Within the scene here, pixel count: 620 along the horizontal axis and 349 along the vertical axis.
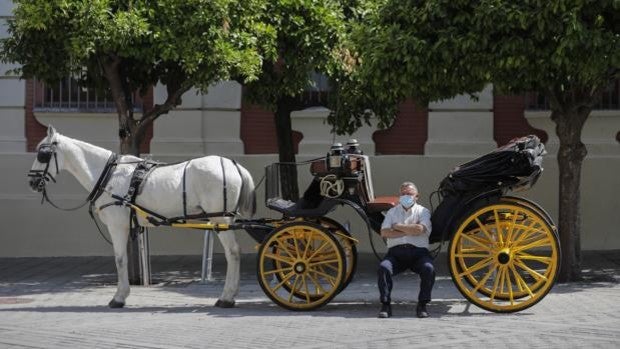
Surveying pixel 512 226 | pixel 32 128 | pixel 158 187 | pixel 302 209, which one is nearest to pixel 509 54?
pixel 512 226

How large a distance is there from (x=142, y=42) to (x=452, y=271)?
197 inches

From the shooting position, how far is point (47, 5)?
1246cm

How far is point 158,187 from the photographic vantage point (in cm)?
1155

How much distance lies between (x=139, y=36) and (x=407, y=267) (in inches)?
177

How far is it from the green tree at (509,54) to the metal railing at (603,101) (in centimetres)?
363

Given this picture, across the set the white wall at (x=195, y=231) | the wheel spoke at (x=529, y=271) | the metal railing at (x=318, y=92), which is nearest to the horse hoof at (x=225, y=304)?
the wheel spoke at (x=529, y=271)

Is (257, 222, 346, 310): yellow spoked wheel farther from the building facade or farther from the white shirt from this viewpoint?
the building facade

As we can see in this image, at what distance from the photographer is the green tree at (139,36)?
12484 mm

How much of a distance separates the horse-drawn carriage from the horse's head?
0.04ft

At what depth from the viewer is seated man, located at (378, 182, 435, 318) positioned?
10.5 metres

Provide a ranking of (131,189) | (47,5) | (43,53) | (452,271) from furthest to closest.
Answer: (43,53)
(47,5)
(131,189)
(452,271)

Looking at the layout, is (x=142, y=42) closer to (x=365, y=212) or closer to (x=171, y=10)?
(x=171, y=10)

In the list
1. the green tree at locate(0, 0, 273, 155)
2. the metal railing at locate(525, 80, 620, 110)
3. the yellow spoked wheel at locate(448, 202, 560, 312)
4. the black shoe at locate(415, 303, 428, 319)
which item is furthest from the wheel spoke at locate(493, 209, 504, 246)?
the metal railing at locate(525, 80, 620, 110)

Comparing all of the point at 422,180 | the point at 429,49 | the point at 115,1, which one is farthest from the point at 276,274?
the point at 422,180
